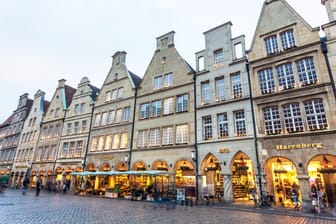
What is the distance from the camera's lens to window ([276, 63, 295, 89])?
16.8 metres

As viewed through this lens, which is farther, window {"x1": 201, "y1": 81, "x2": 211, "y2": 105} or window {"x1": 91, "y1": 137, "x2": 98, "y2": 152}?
window {"x1": 91, "y1": 137, "x2": 98, "y2": 152}

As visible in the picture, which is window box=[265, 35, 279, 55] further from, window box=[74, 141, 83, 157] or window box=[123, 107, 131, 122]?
window box=[74, 141, 83, 157]

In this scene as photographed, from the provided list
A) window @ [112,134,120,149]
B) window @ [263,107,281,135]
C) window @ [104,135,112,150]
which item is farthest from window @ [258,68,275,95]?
window @ [104,135,112,150]

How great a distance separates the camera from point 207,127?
66.4ft

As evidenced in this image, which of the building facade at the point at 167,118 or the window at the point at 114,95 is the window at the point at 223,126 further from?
the window at the point at 114,95

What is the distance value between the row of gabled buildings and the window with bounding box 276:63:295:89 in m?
0.07

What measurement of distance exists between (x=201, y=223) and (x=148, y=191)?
11.5 meters

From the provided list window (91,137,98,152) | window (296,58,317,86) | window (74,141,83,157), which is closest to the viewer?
window (296,58,317,86)

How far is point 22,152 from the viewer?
39656 mm

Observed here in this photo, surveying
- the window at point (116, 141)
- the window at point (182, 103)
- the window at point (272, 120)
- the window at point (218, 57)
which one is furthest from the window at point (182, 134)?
the window at point (116, 141)

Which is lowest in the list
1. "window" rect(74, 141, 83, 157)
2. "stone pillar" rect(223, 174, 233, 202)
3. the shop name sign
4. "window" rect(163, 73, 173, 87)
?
"stone pillar" rect(223, 174, 233, 202)

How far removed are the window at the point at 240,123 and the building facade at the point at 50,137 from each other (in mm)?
26908

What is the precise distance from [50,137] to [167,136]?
75.7 feet

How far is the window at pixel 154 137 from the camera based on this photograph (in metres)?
23.1
